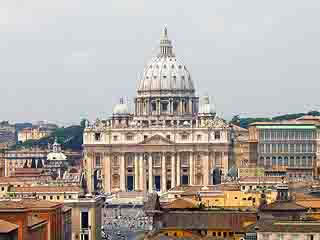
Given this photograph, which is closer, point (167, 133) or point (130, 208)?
point (130, 208)

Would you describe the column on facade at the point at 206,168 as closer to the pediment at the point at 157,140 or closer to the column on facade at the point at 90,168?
the pediment at the point at 157,140

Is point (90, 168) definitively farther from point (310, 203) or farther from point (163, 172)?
point (310, 203)

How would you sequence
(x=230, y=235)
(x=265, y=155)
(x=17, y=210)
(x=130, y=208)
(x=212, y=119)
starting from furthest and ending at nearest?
(x=212, y=119)
(x=265, y=155)
(x=130, y=208)
(x=230, y=235)
(x=17, y=210)

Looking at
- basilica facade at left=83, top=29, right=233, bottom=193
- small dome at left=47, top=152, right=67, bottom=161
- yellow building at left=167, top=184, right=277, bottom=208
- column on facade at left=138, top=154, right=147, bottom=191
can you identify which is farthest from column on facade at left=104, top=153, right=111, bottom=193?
yellow building at left=167, top=184, right=277, bottom=208

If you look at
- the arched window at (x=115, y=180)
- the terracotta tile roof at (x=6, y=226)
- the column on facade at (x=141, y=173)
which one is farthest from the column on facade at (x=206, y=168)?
the terracotta tile roof at (x=6, y=226)

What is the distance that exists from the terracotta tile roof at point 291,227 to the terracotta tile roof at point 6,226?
7.56 metres

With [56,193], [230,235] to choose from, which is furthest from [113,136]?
[230,235]

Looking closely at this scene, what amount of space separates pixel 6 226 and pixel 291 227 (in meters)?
8.63

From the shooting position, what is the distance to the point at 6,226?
60.2 meters

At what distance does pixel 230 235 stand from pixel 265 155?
10767 cm

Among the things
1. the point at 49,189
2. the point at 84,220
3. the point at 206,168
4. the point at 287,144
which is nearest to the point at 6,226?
the point at 84,220

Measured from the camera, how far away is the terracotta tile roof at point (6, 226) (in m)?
59.1

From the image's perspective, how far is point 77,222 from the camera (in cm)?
9469

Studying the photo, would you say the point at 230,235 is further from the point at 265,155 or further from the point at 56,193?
the point at 265,155
